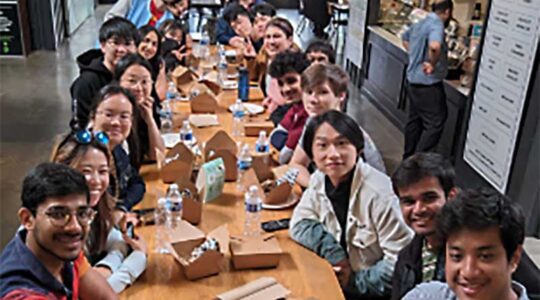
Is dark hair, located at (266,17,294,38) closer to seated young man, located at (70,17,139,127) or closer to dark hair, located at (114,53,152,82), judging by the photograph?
seated young man, located at (70,17,139,127)

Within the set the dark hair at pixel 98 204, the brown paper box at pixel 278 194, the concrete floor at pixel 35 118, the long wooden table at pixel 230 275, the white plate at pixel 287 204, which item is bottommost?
the concrete floor at pixel 35 118

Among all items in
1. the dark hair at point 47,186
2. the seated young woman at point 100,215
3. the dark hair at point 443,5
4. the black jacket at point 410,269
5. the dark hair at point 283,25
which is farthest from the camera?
the dark hair at point 443,5

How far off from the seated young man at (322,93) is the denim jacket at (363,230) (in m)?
0.53

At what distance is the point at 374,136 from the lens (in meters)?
5.41

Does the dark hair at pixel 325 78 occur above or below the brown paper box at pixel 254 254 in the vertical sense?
above

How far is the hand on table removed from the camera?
2.08 meters

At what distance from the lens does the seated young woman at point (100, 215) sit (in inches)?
74.7

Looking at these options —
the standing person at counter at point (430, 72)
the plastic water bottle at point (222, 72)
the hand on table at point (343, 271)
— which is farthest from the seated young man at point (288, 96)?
the standing person at counter at point (430, 72)

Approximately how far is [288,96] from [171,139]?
2.60ft

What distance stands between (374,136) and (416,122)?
691 millimetres

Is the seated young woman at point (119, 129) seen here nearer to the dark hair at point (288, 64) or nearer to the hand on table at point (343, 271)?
the hand on table at point (343, 271)

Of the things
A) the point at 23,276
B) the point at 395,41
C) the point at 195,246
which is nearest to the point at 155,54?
the point at 195,246

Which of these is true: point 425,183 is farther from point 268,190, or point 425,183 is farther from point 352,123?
point 268,190

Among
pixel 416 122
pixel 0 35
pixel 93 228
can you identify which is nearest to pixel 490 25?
pixel 416 122
